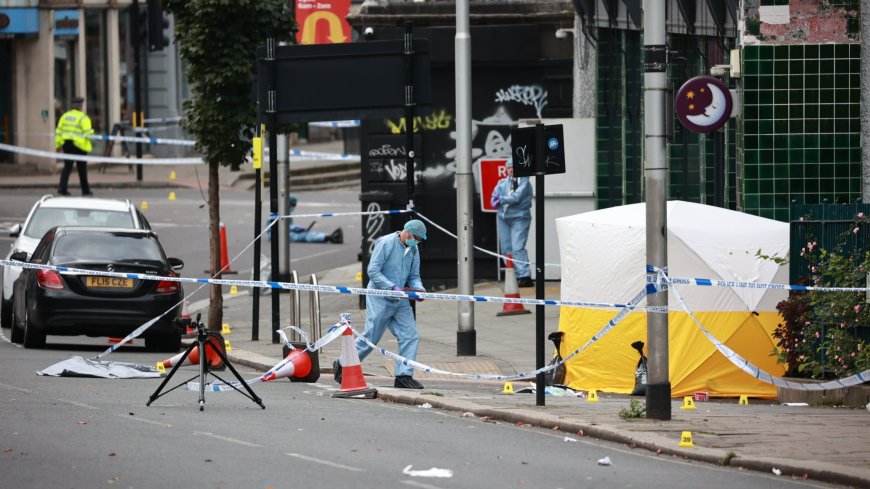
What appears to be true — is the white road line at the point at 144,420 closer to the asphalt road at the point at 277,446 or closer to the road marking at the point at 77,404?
the asphalt road at the point at 277,446

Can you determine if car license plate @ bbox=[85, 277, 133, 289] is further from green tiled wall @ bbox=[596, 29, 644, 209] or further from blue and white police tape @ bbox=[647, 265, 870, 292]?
green tiled wall @ bbox=[596, 29, 644, 209]

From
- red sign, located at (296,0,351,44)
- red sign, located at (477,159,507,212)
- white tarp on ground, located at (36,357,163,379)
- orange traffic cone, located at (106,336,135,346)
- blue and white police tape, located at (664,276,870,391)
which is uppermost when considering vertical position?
red sign, located at (296,0,351,44)

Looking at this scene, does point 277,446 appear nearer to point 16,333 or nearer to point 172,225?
point 16,333

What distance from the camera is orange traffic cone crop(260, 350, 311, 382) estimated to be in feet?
50.4

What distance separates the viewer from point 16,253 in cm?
1886

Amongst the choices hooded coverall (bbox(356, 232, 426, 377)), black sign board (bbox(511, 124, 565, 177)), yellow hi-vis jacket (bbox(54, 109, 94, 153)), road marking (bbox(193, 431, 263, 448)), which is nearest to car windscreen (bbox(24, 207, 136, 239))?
hooded coverall (bbox(356, 232, 426, 377))

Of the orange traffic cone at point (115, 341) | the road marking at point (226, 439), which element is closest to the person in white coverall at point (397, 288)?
the road marking at point (226, 439)

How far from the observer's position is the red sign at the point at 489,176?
23.5m

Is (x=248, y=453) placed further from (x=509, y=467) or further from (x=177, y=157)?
(x=177, y=157)

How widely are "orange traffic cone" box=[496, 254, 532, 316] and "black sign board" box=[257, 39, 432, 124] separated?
2889 millimetres

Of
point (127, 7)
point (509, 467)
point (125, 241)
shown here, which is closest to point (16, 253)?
point (125, 241)

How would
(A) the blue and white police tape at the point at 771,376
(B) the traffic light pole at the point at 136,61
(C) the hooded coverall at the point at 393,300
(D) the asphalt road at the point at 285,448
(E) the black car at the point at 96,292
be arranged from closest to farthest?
(D) the asphalt road at the point at 285,448 < (A) the blue and white police tape at the point at 771,376 < (C) the hooded coverall at the point at 393,300 < (E) the black car at the point at 96,292 < (B) the traffic light pole at the point at 136,61

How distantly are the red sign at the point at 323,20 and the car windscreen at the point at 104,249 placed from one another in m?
6.77

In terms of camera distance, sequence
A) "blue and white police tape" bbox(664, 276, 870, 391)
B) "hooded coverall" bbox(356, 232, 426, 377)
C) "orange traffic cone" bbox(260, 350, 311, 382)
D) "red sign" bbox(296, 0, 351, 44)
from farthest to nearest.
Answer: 1. "red sign" bbox(296, 0, 351, 44)
2. "orange traffic cone" bbox(260, 350, 311, 382)
3. "hooded coverall" bbox(356, 232, 426, 377)
4. "blue and white police tape" bbox(664, 276, 870, 391)
